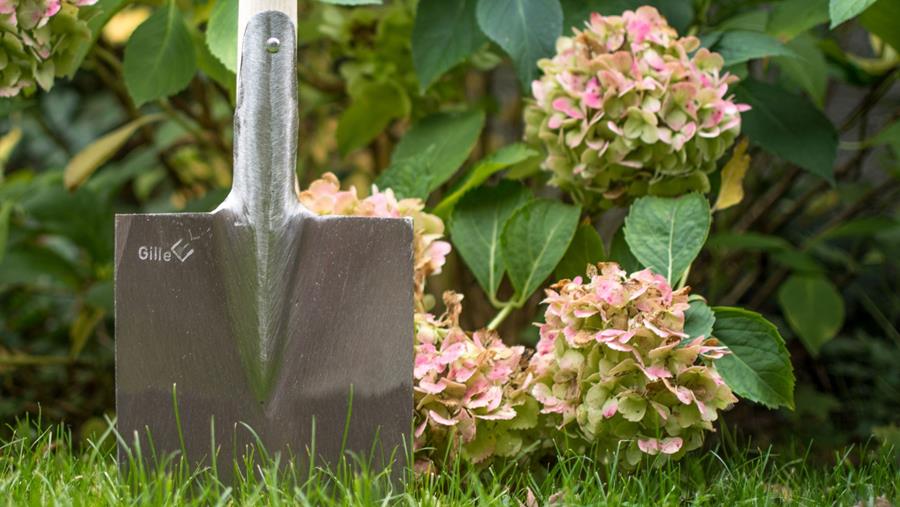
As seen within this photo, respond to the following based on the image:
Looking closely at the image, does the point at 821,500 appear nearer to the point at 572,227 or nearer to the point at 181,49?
the point at 572,227

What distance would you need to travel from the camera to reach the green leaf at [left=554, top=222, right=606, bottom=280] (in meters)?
1.25

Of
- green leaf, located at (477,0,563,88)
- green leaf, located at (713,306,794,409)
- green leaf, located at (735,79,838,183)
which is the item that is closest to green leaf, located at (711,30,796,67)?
green leaf, located at (735,79,838,183)

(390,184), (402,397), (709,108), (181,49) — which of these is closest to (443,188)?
A: (390,184)

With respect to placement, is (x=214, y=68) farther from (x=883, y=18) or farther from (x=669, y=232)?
(x=883, y=18)

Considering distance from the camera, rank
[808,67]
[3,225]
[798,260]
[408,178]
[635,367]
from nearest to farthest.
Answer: [635,367] < [408,178] < [808,67] < [3,225] < [798,260]

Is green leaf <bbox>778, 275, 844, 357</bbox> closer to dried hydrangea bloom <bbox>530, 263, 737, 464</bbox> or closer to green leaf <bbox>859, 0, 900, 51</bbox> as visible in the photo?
green leaf <bbox>859, 0, 900, 51</bbox>

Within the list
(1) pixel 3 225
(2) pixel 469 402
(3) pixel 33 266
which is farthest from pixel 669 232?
(3) pixel 33 266

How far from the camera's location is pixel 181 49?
1340 mm

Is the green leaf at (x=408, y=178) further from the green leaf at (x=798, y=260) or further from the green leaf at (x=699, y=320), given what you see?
the green leaf at (x=798, y=260)

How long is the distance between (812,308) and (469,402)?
3.39 feet

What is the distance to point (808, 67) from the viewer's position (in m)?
1.44

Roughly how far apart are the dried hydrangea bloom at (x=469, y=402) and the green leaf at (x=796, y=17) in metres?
0.61

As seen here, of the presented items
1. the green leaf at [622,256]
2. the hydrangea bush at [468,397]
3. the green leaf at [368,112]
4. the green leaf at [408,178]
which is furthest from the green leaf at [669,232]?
the green leaf at [368,112]

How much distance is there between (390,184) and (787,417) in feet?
4.39
